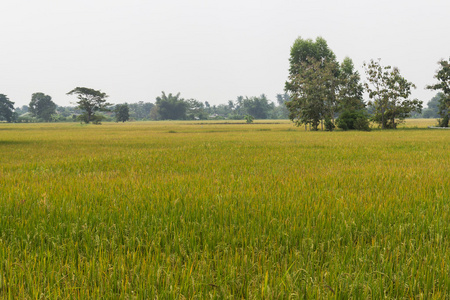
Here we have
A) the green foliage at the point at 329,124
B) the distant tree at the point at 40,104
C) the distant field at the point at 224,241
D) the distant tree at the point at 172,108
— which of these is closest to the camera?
the distant field at the point at 224,241

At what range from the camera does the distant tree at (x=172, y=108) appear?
162 metres

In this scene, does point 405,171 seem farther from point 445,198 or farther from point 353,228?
point 353,228

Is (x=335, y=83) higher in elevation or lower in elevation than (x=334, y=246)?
higher

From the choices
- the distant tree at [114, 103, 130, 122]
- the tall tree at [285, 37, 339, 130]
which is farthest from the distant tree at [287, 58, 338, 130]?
the distant tree at [114, 103, 130, 122]

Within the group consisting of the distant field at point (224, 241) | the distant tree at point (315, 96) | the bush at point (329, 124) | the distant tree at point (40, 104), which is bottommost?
the distant field at point (224, 241)

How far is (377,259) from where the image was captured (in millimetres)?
2955

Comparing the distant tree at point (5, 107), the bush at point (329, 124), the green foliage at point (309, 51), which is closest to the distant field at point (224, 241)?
the bush at point (329, 124)

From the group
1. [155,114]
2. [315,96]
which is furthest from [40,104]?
[315,96]

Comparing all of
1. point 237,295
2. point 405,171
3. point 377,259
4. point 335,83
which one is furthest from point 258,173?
point 335,83

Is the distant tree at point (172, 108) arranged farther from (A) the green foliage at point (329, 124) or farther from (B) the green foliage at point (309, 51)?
(A) the green foliage at point (329, 124)

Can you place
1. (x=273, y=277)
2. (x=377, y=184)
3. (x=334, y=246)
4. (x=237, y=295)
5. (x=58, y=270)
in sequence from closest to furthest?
(x=237, y=295) → (x=273, y=277) → (x=58, y=270) → (x=334, y=246) → (x=377, y=184)

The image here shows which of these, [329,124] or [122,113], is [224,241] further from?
[122,113]

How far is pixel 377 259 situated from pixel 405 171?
6.09 metres

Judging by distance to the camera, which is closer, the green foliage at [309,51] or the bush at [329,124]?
the bush at [329,124]
